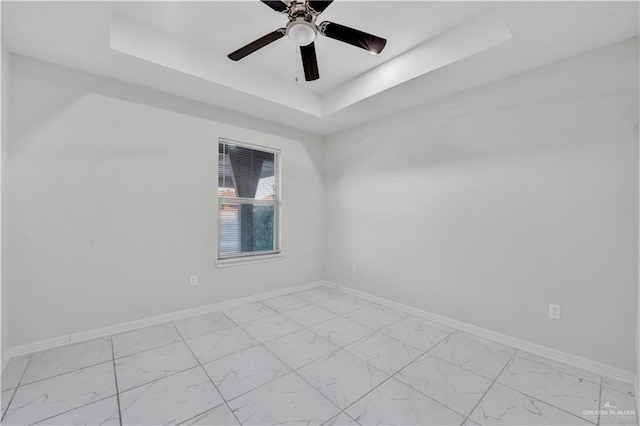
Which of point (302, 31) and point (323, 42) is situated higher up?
point (323, 42)

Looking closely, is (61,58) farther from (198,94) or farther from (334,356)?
(334,356)

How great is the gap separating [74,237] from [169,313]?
114cm

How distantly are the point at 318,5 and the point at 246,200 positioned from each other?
2.45 m

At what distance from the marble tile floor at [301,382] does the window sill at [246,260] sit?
79 cm

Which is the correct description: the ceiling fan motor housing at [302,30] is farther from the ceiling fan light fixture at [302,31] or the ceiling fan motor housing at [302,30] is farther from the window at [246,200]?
the window at [246,200]

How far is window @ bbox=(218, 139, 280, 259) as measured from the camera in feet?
11.5

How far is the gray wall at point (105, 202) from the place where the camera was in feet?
7.60

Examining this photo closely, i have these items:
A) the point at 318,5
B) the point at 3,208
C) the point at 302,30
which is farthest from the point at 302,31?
the point at 3,208

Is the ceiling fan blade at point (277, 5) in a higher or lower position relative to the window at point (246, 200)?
higher

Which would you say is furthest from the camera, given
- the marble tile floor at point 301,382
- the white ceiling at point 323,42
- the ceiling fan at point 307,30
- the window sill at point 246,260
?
the window sill at point 246,260

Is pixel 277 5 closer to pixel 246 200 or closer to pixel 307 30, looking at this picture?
pixel 307 30

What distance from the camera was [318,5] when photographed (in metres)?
1.74

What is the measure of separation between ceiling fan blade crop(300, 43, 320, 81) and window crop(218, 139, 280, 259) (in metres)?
1.55

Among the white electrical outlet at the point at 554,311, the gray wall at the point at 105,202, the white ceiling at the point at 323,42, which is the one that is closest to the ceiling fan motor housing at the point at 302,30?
the white ceiling at the point at 323,42
